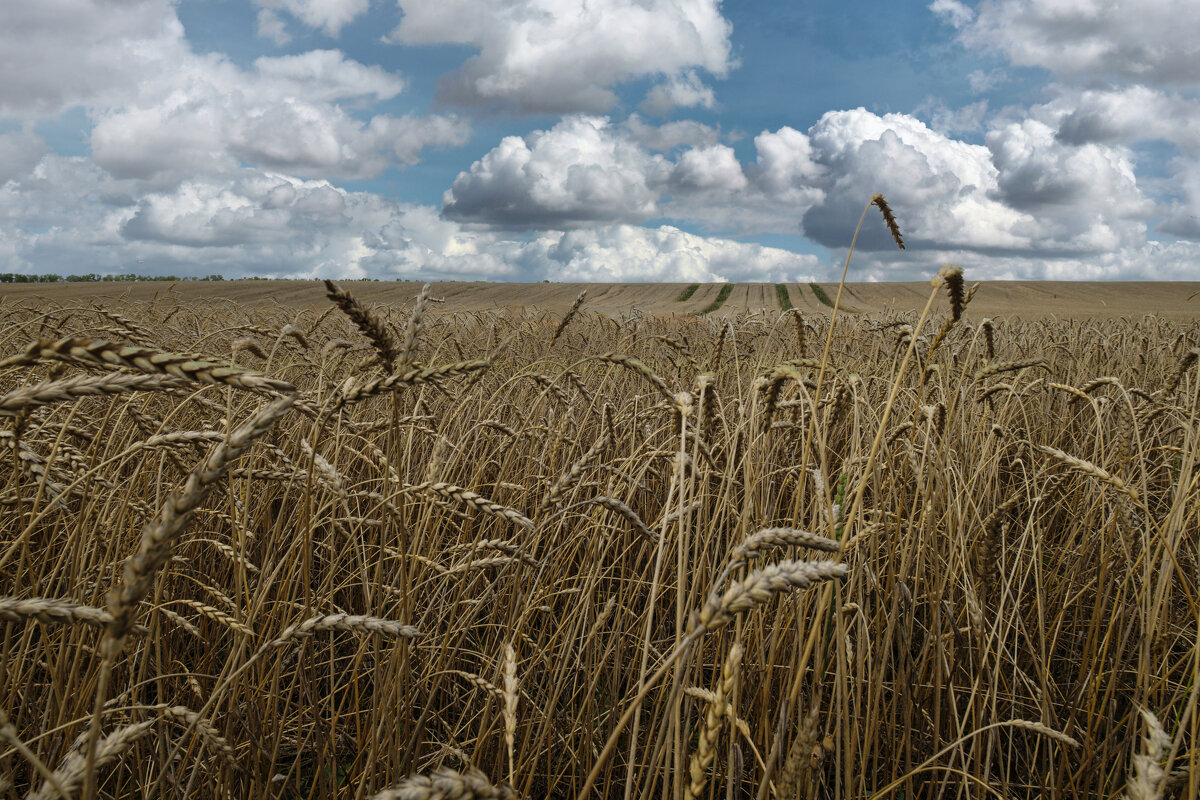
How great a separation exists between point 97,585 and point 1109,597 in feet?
11.3

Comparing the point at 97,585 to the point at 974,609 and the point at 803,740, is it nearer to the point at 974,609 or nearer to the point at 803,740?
the point at 803,740

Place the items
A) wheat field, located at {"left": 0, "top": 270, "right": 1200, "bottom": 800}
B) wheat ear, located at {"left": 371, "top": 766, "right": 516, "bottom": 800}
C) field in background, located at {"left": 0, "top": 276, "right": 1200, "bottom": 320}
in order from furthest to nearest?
1. field in background, located at {"left": 0, "top": 276, "right": 1200, "bottom": 320}
2. wheat field, located at {"left": 0, "top": 270, "right": 1200, "bottom": 800}
3. wheat ear, located at {"left": 371, "top": 766, "right": 516, "bottom": 800}

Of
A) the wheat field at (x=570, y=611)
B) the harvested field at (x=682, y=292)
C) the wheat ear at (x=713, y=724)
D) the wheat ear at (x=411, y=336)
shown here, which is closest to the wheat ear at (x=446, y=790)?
the wheat field at (x=570, y=611)

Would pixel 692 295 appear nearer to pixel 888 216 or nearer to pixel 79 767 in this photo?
pixel 888 216

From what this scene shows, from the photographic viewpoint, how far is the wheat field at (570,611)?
97 centimetres

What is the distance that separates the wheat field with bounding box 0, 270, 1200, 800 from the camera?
0.97 metres

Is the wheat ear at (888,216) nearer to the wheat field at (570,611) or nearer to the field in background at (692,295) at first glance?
the wheat field at (570,611)

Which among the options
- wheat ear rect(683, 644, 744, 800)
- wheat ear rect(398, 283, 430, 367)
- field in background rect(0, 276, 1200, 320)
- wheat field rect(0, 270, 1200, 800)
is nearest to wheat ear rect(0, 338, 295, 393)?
wheat field rect(0, 270, 1200, 800)

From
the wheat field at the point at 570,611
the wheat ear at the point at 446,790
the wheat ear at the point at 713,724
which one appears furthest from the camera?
the wheat field at the point at 570,611

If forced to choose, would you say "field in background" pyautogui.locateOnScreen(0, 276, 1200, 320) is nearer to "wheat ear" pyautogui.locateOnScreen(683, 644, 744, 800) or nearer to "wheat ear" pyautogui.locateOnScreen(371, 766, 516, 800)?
"wheat ear" pyautogui.locateOnScreen(683, 644, 744, 800)

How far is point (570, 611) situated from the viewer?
232cm

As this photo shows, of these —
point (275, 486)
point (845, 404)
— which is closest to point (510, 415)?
point (275, 486)

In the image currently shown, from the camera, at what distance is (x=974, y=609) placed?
4.89 feet

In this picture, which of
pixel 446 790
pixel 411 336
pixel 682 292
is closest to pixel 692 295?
pixel 682 292
